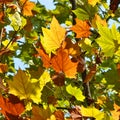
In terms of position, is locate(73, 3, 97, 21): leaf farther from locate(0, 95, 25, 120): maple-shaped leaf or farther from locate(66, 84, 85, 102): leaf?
locate(0, 95, 25, 120): maple-shaped leaf

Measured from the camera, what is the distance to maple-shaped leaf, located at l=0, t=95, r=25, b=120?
1094mm

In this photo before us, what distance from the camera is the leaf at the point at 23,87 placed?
3.59 ft

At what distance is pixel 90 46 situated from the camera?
1554mm

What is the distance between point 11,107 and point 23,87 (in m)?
0.09

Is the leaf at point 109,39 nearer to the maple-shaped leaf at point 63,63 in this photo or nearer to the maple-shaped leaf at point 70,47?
the maple-shaped leaf at point 63,63

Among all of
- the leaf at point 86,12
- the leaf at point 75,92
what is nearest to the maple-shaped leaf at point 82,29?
the leaf at point 86,12

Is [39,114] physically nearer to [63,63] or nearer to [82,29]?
[63,63]

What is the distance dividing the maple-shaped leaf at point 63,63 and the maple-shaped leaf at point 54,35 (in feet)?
0.14

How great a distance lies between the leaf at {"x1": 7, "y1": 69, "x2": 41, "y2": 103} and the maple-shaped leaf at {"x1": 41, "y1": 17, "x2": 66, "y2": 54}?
16cm

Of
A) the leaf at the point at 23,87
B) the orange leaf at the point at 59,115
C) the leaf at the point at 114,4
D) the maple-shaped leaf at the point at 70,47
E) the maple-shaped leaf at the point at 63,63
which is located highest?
the leaf at the point at 114,4

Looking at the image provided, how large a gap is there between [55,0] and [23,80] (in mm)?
2242

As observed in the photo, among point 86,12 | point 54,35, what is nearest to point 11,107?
point 54,35

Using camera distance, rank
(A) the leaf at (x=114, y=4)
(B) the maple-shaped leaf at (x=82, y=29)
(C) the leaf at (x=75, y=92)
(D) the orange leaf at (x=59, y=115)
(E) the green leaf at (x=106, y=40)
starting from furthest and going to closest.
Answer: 1. (A) the leaf at (x=114, y=4)
2. (B) the maple-shaped leaf at (x=82, y=29)
3. (C) the leaf at (x=75, y=92)
4. (D) the orange leaf at (x=59, y=115)
5. (E) the green leaf at (x=106, y=40)

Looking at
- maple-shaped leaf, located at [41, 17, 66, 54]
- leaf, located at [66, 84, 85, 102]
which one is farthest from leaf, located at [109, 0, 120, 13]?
maple-shaped leaf, located at [41, 17, 66, 54]
